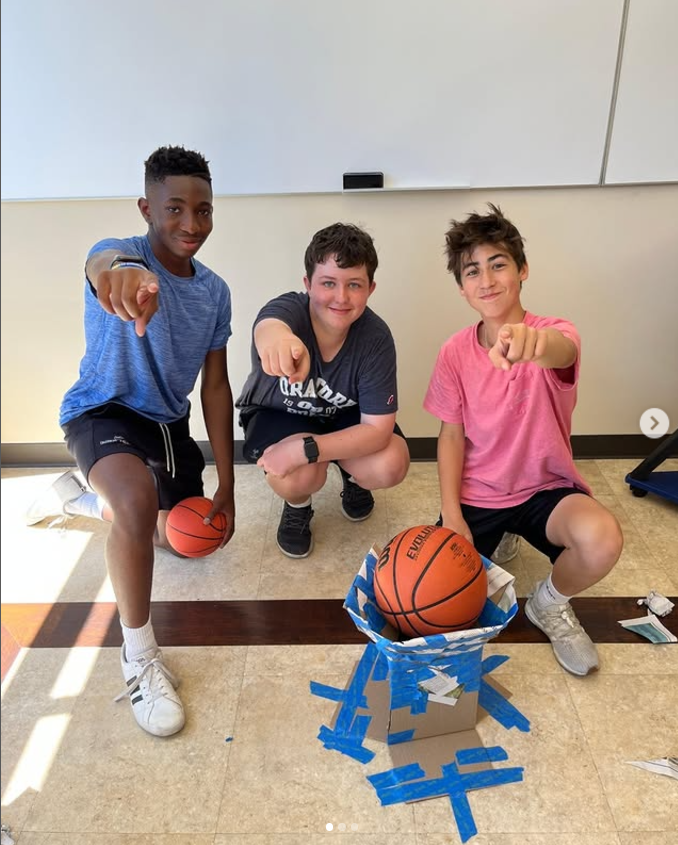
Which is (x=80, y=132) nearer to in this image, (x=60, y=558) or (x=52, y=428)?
(x=52, y=428)

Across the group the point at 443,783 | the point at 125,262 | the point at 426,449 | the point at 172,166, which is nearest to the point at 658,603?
the point at 443,783

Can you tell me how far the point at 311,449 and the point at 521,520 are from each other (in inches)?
24.3

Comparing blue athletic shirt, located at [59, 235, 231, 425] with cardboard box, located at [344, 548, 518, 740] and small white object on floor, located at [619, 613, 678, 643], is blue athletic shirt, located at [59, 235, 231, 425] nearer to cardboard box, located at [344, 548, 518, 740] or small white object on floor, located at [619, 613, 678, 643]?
cardboard box, located at [344, 548, 518, 740]

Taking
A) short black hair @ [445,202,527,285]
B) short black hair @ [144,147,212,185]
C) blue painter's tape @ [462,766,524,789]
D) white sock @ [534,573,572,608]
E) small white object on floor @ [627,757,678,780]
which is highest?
short black hair @ [144,147,212,185]

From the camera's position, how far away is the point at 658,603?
1819mm

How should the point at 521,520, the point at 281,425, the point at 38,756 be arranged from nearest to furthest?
the point at 38,756
the point at 521,520
the point at 281,425

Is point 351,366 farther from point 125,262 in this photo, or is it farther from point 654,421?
point 654,421

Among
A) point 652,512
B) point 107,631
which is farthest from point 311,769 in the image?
point 652,512

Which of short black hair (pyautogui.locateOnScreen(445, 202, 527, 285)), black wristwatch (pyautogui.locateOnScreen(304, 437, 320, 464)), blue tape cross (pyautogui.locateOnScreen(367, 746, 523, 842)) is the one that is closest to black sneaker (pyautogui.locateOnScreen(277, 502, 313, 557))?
black wristwatch (pyautogui.locateOnScreen(304, 437, 320, 464))

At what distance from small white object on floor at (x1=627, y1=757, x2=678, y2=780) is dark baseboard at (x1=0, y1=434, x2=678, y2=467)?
4.48ft

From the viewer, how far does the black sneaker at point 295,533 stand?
2062 mm

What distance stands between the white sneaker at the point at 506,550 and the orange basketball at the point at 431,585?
61 centimetres

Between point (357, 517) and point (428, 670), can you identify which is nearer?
point (428, 670)

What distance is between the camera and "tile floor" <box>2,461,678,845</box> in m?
1.31
